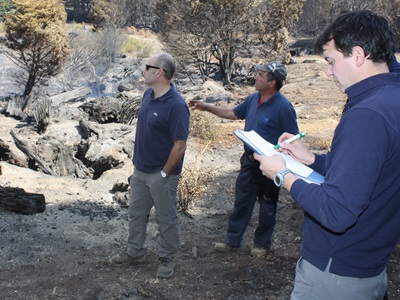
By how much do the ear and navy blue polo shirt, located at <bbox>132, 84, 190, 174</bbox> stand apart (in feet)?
6.64

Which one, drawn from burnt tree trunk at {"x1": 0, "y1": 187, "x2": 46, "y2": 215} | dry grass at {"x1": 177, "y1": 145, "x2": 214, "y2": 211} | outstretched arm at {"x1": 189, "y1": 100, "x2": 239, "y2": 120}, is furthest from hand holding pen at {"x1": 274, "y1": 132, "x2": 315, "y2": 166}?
burnt tree trunk at {"x1": 0, "y1": 187, "x2": 46, "y2": 215}

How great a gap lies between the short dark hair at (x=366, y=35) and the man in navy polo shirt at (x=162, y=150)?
2.02 meters

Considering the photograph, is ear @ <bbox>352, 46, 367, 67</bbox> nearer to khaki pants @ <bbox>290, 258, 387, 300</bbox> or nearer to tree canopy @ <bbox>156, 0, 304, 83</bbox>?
khaki pants @ <bbox>290, 258, 387, 300</bbox>

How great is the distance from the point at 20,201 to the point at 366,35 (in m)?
4.20

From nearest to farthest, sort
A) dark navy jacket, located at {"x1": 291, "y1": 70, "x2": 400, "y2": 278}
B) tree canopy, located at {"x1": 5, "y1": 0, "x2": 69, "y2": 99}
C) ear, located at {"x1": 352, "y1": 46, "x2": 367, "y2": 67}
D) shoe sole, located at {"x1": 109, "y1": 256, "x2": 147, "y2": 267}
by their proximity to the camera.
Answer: dark navy jacket, located at {"x1": 291, "y1": 70, "x2": 400, "y2": 278}
ear, located at {"x1": 352, "y1": 46, "x2": 367, "y2": 67}
shoe sole, located at {"x1": 109, "y1": 256, "x2": 147, "y2": 267}
tree canopy, located at {"x1": 5, "y1": 0, "x2": 69, "y2": 99}

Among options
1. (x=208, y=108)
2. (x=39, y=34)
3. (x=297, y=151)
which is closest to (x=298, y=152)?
(x=297, y=151)

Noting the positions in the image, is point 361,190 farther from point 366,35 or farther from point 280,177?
point 366,35

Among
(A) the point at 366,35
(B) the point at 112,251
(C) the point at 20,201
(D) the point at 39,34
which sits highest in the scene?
(A) the point at 366,35

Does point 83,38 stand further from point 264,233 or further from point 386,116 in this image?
point 386,116

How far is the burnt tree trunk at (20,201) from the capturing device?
16.1 ft

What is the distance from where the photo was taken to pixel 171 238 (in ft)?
12.9

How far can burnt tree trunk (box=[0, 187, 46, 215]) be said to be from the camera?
491cm

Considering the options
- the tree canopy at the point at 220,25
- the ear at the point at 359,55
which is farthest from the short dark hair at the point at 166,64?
the tree canopy at the point at 220,25

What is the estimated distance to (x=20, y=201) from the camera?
4938mm
